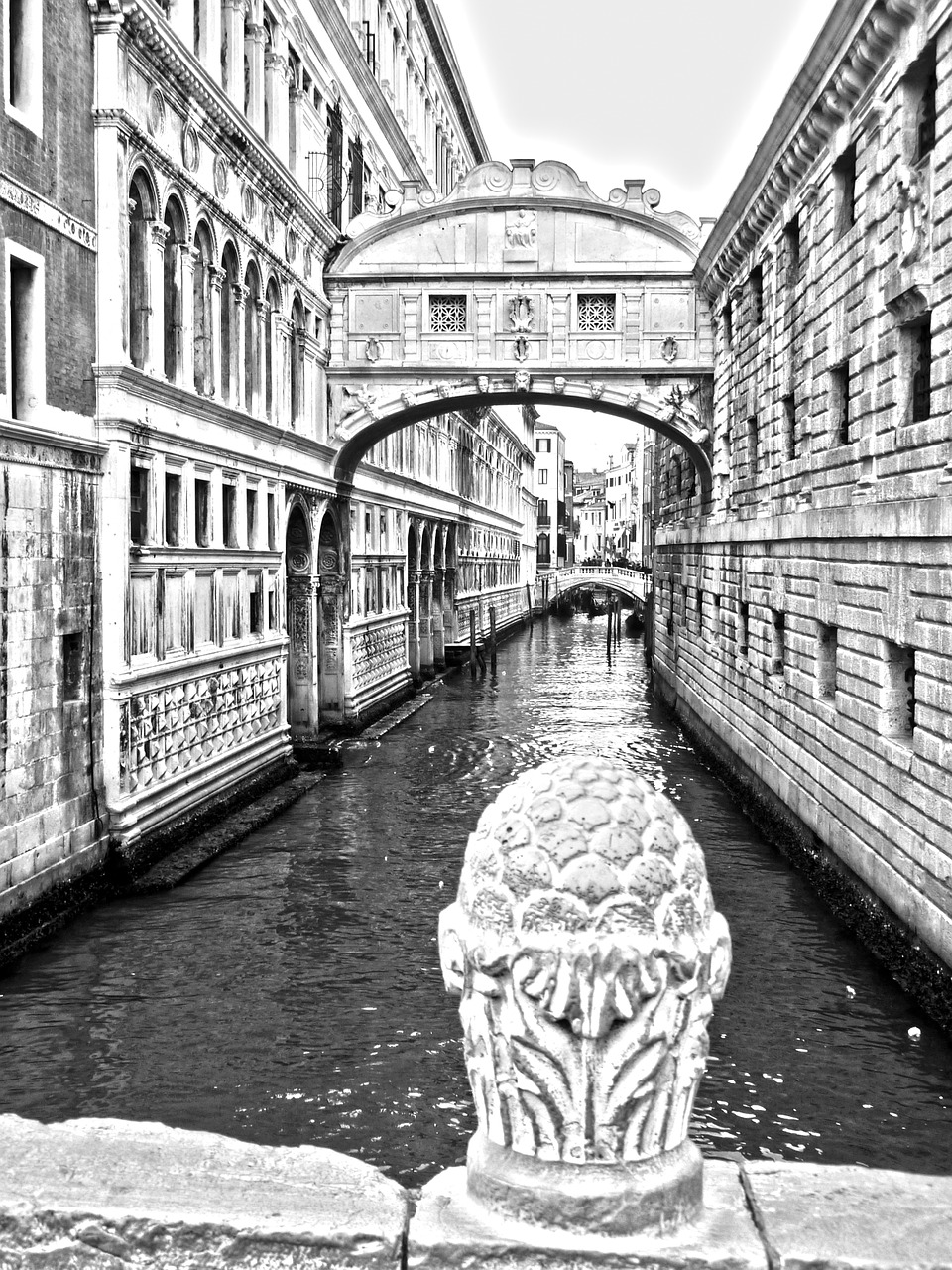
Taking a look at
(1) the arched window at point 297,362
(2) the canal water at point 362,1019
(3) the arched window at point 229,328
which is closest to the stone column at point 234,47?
(3) the arched window at point 229,328

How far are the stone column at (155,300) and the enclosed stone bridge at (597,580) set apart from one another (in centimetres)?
3209

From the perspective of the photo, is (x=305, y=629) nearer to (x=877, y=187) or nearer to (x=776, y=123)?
(x=776, y=123)

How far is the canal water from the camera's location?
21.6 ft

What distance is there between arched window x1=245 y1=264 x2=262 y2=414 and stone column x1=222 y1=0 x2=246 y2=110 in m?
1.97

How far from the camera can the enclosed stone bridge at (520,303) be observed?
18875 millimetres

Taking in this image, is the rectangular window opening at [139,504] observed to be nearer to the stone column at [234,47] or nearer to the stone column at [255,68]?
the stone column at [234,47]

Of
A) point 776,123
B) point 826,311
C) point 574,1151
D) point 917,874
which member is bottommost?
point 917,874

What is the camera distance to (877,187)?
35.1 ft

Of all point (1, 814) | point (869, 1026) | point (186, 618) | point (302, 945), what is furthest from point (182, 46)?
point (869, 1026)

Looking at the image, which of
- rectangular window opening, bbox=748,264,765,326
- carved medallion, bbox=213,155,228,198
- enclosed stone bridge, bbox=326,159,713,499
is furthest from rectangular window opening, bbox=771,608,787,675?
carved medallion, bbox=213,155,228,198

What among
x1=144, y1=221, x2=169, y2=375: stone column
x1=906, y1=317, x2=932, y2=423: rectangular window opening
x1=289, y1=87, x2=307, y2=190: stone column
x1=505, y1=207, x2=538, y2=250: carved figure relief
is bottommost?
x1=906, y1=317, x2=932, y2=423: rectangular window opening

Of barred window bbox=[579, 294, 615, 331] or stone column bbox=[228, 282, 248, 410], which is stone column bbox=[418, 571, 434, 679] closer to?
barred window bbox=[579, 294, 615, 331]

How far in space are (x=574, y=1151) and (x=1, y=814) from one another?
24.3 ft

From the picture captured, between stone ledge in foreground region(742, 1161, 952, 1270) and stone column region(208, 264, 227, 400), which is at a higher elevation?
stone column region(208, 264, 227, 400)
